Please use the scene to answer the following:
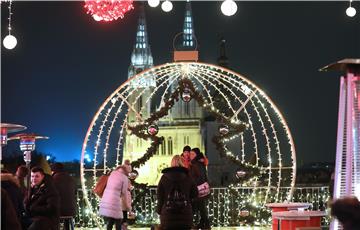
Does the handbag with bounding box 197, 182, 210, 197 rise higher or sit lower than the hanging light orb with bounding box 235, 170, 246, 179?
lower

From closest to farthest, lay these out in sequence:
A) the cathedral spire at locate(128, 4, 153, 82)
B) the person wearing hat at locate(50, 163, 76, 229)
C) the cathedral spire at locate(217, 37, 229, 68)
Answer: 1. the person wearing hat at locate(50, 163, 76, 229)
2. the cathedral spire at locate(217, 37, 229, 68)
3. the cathedral spire at locate(128, 4, 153, 82)

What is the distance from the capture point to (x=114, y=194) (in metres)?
10.9

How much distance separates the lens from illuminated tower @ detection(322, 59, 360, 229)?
8.16m

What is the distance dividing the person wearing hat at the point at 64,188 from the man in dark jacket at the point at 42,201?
2404 mm

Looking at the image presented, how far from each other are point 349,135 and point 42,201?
3.82 meters

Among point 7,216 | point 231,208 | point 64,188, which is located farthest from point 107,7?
point 231,208

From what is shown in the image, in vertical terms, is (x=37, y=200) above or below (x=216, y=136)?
below

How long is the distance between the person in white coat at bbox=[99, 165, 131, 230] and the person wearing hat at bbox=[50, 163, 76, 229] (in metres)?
0.65

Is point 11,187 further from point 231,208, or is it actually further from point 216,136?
point 231,208

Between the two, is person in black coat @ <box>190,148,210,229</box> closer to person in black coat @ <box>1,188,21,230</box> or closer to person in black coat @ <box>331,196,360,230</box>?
person in black coat @ <box>1,188,21,230</box>

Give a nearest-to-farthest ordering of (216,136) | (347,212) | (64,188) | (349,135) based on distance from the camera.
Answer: (347,212) < (349,135) < (64,188) < (216,136)

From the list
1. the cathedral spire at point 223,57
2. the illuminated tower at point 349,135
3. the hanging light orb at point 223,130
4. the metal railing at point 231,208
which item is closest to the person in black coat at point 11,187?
the illuminated tower at point 349,135

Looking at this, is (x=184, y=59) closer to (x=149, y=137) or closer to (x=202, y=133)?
(x=149, y=137)

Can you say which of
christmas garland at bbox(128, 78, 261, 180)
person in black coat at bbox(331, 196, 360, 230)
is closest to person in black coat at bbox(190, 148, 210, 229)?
christmas garland at bbox(128, 78, 261, 180)
